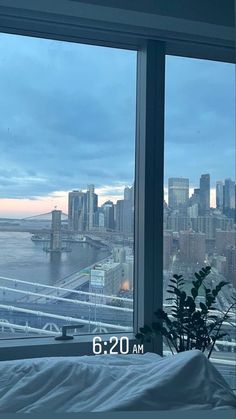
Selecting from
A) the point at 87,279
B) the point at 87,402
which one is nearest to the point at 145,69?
the point at 87,279

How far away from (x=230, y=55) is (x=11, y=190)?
1.37 metres

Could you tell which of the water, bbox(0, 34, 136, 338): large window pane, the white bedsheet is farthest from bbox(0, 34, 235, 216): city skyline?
the white bedsheet

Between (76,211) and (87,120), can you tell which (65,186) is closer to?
(76,211)

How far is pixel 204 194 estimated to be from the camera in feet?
7.48

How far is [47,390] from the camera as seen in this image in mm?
1098

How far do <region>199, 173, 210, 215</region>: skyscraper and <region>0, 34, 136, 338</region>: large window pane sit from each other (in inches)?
15.4

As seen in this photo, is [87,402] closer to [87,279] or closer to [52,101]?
[87,279]

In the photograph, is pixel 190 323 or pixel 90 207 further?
pixel 90 207

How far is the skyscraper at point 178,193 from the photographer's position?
7.24ft

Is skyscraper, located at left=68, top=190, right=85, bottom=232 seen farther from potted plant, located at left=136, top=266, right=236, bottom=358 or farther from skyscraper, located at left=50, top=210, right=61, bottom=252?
potted plant, located at left=136, top=266, right=236, bottom=358

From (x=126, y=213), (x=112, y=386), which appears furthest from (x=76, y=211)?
(x=112, y=386)

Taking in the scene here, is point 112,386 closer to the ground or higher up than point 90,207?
closer to the ground

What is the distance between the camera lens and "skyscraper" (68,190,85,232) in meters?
2.11

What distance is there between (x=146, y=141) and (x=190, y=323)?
935 mm
